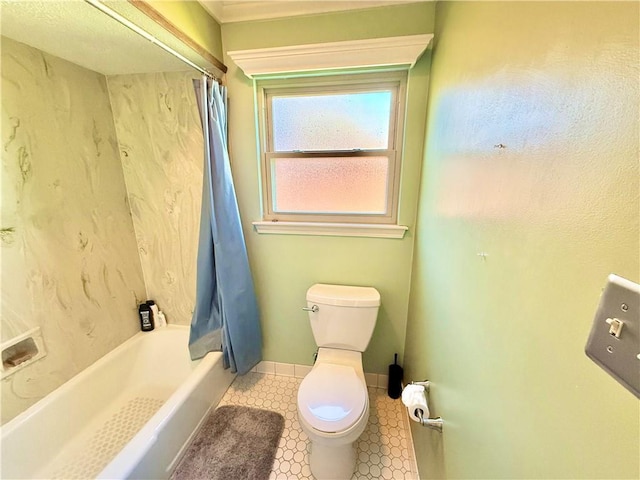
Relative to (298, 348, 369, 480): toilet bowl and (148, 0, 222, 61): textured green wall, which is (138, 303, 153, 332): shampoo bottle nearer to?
(298, 348, 369, 480): toilet bowl

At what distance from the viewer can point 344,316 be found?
5.11 feet

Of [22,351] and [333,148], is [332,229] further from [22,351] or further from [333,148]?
[22,351]

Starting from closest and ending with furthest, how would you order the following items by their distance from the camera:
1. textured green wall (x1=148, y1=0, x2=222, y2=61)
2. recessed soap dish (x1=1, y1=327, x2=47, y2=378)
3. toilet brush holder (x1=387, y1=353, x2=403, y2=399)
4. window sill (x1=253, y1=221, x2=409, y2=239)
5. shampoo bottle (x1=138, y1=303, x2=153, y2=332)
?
1. textured green wall (x1=148, y1=0, x2=222, y2=61)
2. recessed soap dish (x1=1, y1=327, x2=47, y2=378)
3. window sill (x1=253, y1=221, x2=409, y2=239)
4. toilet brush holder (x1=387, y1=353, x2=403, y2=399)
5. shampoo bottle (x1=138, y1=303, x2=153, y2=332)

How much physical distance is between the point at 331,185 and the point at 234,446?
1.63 meters

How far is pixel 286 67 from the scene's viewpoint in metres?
1.41

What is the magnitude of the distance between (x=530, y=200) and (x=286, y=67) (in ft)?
4.57

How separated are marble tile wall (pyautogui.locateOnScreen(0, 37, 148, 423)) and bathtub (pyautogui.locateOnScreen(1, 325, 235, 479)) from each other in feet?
0.34

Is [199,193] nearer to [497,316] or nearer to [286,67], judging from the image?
[286,67]

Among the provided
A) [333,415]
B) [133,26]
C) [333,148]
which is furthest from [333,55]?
[333,415]

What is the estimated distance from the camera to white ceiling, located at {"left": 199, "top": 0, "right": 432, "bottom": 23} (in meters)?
1.32

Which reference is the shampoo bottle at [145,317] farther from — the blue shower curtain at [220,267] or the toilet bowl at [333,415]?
the toilet bowl at [333,415]

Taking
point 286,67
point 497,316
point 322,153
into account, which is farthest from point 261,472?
point 286,67

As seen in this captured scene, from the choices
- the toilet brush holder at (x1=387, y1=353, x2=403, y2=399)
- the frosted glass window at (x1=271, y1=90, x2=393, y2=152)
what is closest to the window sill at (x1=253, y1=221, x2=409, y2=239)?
the frosted glass window at (x1=271, y1=90, x2=393, y2=152)

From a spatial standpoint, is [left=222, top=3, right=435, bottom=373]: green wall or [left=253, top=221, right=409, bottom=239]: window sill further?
[left=253, top=221, right=409, bottom=239]: window sill
